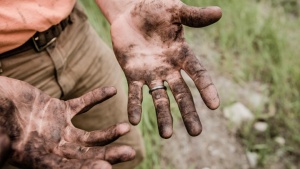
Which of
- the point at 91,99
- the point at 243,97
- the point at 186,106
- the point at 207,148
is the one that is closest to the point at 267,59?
the point at 243,97

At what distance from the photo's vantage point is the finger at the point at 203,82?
1.25 metres

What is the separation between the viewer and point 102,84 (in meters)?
1.72

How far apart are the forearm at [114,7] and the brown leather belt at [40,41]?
180mm

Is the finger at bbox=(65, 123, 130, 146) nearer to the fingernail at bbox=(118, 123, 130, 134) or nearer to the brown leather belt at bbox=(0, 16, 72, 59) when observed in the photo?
the fingernail at bbox=(118, 123, 130, 134)

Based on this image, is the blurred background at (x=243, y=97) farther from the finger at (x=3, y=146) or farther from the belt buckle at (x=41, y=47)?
the finger at (x=3, y=146)

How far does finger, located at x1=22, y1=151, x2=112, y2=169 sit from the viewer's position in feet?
3.31

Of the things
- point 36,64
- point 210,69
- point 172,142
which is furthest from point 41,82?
point 210,69

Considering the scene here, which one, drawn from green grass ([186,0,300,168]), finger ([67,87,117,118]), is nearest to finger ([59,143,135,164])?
finger ([67,87,117,118])

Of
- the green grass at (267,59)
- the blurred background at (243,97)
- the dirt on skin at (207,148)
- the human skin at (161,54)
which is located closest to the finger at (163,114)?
the human skin at (161,54)

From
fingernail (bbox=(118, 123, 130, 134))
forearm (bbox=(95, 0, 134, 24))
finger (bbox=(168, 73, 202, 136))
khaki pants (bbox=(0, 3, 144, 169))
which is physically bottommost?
khaki pants (bbox=(0, 3, 144, 169))

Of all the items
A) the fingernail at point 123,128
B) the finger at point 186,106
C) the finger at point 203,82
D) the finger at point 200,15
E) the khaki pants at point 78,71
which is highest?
the finger at point 200,15

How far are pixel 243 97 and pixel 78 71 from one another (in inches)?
58.9

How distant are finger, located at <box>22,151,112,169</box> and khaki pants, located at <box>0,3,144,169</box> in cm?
43

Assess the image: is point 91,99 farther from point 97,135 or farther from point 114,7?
point 114,7
